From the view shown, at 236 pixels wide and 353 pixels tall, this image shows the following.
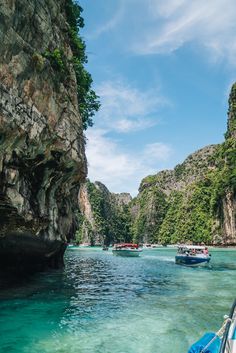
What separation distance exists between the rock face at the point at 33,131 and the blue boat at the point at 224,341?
42.1ft

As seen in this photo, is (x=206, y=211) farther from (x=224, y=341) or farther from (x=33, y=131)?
(x=224, y=341)

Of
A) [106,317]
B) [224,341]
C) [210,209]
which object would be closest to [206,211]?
[210,209]

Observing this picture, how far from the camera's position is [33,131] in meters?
19.4

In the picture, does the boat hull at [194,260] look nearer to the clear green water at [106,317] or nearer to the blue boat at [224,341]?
the clear green water at [106,317]

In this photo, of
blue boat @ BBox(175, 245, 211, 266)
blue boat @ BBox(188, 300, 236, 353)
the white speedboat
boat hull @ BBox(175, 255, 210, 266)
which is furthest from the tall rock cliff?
blue boat @ BBox(188, 300, 236, 353)

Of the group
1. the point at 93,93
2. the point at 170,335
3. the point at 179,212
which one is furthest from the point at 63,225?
the point at 179,212

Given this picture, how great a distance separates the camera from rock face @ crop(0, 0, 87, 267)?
692 inches

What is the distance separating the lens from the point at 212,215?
135 m

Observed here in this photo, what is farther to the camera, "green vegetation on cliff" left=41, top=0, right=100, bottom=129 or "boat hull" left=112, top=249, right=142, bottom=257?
"boat hull" left=112, top=249, right=142, bottom=257

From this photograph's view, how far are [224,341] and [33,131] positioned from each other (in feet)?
49.8

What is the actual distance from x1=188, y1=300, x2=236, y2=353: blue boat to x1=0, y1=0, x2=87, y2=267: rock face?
12.8m

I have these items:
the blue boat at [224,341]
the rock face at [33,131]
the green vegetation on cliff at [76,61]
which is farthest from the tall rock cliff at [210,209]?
the blue boat at [224,341]

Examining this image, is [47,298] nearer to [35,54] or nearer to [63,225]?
[63,225]

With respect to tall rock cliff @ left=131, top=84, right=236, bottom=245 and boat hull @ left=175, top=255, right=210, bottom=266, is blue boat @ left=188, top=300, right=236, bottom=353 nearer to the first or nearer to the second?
boat hull @ left=175, top=255, right=210, bottom=266
